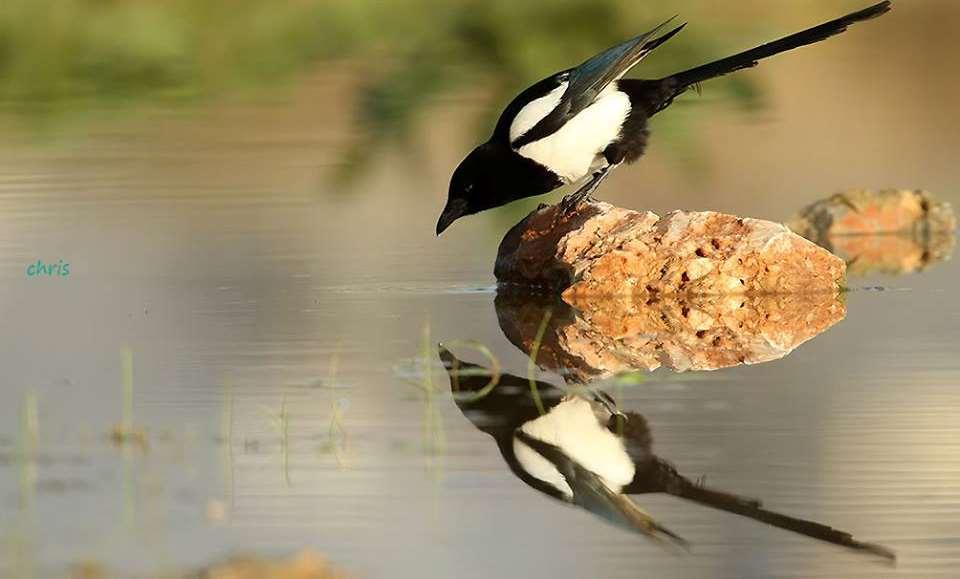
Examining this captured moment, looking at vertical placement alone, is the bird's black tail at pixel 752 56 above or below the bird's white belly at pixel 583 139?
above

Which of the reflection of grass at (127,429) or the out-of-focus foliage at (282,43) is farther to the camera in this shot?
the out-of-focus foliage at (282,43)

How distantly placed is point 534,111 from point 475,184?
0.37 meters

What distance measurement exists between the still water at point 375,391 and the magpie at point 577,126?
318 millimetres

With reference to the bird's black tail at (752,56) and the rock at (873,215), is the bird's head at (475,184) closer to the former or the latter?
the bird's black tail at (752,56)

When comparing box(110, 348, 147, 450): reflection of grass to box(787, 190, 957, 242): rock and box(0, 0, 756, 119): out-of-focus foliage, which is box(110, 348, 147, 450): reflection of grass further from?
box(0, 0, 756, 119): out-of-focus foliage

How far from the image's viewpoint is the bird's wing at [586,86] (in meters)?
6.80

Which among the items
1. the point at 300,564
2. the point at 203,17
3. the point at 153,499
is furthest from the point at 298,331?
the point at 203,17

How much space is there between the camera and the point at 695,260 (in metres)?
6.36

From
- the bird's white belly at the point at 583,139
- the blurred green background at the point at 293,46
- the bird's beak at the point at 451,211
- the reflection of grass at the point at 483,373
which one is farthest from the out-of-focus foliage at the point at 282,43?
the reflection of grass at the point at 483,373

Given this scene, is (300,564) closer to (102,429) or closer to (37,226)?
(102,429)

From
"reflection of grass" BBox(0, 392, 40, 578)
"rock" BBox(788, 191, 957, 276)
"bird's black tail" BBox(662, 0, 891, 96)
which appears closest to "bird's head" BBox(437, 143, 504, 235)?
"bird's black tail" BBox(662, 0, 891, 96)

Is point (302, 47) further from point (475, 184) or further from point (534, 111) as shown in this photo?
point (534, 111)

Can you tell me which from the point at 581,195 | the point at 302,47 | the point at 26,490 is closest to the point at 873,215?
the point at 581,195

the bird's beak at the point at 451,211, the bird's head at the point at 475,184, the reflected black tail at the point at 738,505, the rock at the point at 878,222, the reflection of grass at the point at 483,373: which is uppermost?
the reflected black tail at the point at 738,505
